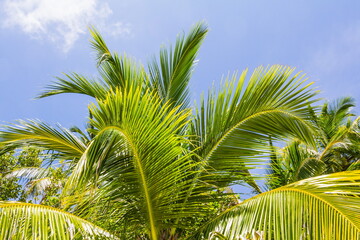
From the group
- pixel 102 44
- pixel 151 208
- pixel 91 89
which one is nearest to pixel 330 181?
pixel 151 208

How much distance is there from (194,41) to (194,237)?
2.49m

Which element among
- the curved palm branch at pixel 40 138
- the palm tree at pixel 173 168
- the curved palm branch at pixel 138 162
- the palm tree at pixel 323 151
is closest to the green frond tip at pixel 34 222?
the palm tree at pixel 173 168

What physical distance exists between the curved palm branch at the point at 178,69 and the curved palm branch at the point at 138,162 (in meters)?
1.33

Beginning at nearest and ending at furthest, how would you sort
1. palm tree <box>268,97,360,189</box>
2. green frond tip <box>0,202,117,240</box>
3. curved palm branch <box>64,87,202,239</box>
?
green frond tip <box>0,202,117,240</box> < curved palm branch <box>64,87,202,239</box> < palm tree <box>268,97,360,189</box>

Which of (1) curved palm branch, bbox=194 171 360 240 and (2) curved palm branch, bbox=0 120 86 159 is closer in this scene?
(1) curved palm branch, bbox=194 171 360 240

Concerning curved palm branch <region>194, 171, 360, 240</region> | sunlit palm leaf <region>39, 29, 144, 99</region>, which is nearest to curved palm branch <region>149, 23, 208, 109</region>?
sunlit palm leaf <region>39, 29, 144, 99</region>

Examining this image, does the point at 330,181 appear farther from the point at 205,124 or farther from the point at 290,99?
the point at 205,124

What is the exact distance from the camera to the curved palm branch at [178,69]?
170 inches

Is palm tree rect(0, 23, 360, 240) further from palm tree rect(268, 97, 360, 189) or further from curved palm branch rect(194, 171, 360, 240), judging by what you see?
palm tree rect(268, 97, 360, 189)

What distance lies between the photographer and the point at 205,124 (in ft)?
12.0

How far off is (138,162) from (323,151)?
529cm

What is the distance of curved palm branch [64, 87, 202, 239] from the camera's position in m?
2.64

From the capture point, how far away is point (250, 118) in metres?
3.44

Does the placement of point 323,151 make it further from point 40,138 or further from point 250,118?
point 40,138
